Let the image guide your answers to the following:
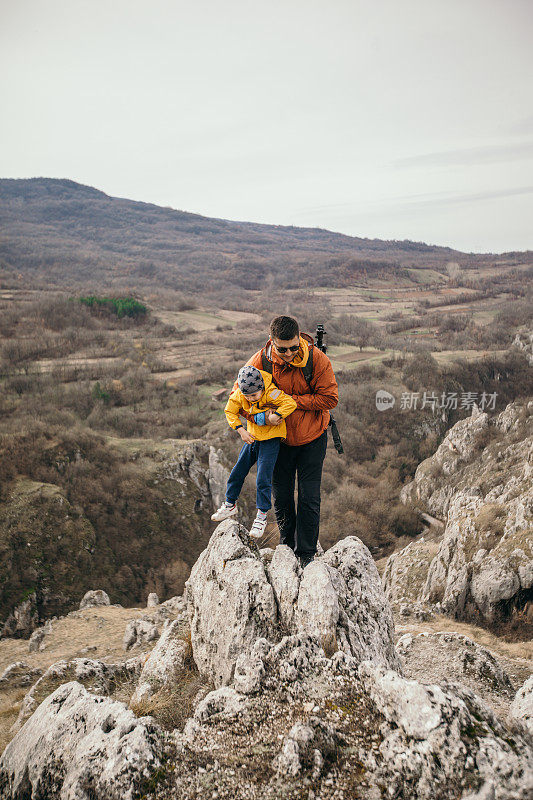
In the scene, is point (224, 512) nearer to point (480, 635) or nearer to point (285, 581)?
point (285, 581)

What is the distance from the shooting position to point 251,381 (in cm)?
589

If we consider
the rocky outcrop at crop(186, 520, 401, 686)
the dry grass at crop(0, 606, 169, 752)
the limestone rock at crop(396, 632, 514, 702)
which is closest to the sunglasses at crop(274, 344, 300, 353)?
the rocky outcrop at crop(186, 520, 401, 686)

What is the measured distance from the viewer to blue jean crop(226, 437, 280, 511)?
6391mm

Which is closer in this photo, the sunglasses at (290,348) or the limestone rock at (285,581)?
the sunglasses at (290,348)

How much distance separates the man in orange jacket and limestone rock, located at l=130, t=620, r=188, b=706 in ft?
10.1

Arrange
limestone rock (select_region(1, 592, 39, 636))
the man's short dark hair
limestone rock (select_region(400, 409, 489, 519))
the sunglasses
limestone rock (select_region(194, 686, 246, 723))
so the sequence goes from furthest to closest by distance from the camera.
Result: limestone rock (select_region(400, 409, 489, 519))
limestone rock (select_region(1, 592, 39, 636))
the sunglasses
the man's short dark hair
limestone rock (select_region(194, 686, 246, 723))

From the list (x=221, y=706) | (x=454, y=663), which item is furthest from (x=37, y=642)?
(x=221, y=706)

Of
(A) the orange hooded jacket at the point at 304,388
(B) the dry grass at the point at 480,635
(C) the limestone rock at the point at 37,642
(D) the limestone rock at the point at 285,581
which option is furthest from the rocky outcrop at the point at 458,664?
(C) the limestone rock at the point at 37,642

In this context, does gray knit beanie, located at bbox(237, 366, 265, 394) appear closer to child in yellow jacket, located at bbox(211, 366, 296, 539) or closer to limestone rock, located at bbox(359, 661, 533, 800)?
child in yellow jacket, located at bbox(211, 366, 296, 539)

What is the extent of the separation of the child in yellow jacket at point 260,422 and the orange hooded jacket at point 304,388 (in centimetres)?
17

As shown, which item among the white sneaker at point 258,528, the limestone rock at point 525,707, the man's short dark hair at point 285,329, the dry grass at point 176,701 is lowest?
the dry grass at point 176,701

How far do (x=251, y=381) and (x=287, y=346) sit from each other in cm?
70

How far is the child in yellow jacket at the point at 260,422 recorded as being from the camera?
19.5 feet

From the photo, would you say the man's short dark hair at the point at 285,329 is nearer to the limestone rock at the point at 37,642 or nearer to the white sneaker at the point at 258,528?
the white sneaker at the point at 258,528
